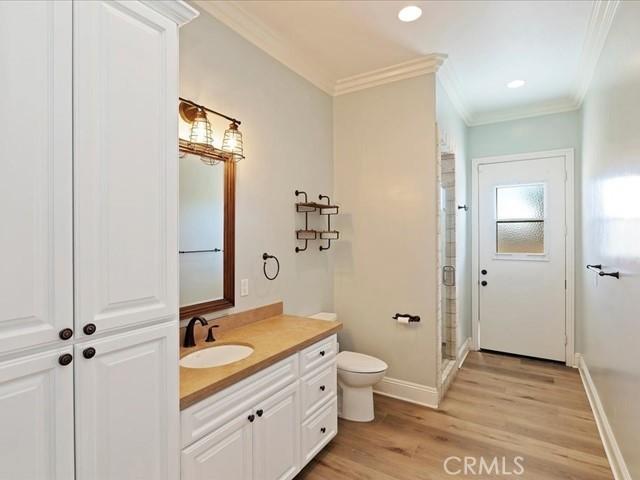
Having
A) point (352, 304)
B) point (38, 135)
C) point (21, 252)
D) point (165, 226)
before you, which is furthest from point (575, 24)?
point (21, 252)

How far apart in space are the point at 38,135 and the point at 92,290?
17.3 inches

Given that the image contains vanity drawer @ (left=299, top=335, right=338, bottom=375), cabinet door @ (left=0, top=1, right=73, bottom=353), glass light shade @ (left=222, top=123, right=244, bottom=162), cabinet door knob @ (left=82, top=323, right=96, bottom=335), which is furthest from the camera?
glass light shade @ (left=222, top=123, right=244, bottom=162)

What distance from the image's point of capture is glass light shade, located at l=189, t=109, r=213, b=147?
1.84 meters

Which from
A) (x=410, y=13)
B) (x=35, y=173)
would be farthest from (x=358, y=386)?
(x=410, y=13)

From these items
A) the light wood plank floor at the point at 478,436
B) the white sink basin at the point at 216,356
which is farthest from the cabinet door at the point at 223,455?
the light wood plank floor at the point at 478,436

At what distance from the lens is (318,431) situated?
2.06 m

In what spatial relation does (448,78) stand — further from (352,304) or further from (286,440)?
(286,440)

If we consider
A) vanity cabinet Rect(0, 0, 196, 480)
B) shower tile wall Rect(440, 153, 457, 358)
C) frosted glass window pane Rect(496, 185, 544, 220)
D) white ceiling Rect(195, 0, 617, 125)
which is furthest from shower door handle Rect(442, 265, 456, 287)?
vanity cabinet Rect(0, 0, 196, 480)

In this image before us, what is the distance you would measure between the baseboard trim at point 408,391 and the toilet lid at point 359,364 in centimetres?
45

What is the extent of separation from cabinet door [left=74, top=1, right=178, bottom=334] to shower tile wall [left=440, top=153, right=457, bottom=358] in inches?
117

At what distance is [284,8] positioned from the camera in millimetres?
2135

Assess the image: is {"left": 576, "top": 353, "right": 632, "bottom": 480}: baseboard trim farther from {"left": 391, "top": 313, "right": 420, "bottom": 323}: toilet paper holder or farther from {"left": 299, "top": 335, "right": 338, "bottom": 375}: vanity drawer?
{"left": 299, "top": 335, "right": 338, "bottom": 375}: vanity drawer

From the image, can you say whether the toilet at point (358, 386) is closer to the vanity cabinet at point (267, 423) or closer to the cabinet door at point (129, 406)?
the vanity cabinet at point (267, 423)

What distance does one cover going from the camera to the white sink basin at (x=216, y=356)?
1715mm
